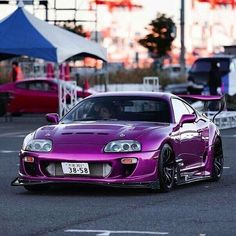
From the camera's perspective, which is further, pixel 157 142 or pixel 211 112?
pixel 211 112

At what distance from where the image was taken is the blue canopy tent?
27703 millimetres

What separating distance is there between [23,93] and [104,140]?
22.1 meters

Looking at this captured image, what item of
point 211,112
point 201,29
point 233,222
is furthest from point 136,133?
point 201,29

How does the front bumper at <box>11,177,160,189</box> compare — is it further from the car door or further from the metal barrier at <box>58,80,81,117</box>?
the metal barrier at <box>58,80,81,117</box>

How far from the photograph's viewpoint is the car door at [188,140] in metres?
13.3

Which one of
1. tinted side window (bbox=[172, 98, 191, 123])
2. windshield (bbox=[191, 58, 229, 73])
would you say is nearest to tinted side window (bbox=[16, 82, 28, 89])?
windshield (bbox=[191, 58, 229, 73])

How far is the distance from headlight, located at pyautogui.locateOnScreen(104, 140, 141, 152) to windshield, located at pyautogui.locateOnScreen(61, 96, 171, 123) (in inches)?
44.5

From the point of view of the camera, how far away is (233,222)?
33.2ft

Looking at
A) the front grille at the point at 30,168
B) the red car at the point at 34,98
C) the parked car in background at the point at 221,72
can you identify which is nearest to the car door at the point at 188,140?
the front grille at the point at 30,168

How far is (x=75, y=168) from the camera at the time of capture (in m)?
12.1

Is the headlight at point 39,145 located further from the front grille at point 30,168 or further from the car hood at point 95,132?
the front grille at point 30,168

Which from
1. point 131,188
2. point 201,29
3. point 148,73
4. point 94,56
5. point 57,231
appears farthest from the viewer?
point 201,29

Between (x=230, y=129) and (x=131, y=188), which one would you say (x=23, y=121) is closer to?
(x=230, y=129)

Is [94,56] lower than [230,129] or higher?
higher
